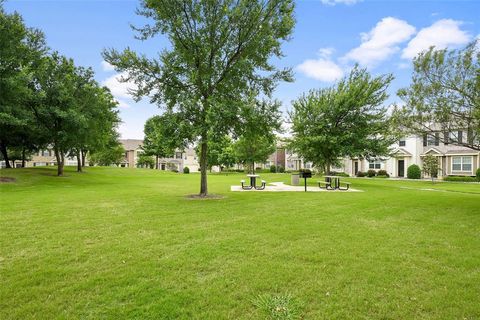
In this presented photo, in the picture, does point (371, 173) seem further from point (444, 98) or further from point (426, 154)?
point (444, 98)

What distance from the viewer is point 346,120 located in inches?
906

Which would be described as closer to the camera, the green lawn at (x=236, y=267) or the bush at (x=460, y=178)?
the green lawn at (x=236, y=267)

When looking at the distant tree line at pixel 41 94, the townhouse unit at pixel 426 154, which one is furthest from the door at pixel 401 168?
the distant tree line at pixel 41 94

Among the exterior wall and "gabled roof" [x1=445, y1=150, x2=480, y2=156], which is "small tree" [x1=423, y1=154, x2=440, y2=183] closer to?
the exterior wall

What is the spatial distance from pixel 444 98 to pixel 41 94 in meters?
24.5

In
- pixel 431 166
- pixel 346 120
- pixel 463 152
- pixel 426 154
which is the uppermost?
pixel 346 120

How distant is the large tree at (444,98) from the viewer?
9836 mm

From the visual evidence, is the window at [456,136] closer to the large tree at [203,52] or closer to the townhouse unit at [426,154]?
the large tree at [203,52]

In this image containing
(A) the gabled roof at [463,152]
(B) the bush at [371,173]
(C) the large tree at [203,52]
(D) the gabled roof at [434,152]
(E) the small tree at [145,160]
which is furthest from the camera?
(E) the small tree at [145,160]

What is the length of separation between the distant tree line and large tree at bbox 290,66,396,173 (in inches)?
702

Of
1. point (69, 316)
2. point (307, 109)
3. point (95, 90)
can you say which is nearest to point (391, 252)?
point (69, 316)

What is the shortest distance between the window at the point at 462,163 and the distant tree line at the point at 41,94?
128 ft

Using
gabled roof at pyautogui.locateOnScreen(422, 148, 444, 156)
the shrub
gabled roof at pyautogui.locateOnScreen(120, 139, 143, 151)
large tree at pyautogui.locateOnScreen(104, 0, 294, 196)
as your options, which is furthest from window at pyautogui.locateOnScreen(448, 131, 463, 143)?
gabled roof at pyautogui.locateOnScreen(120, 139, 143, 151)

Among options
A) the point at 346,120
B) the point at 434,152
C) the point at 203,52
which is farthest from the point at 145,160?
the point at 203,52
